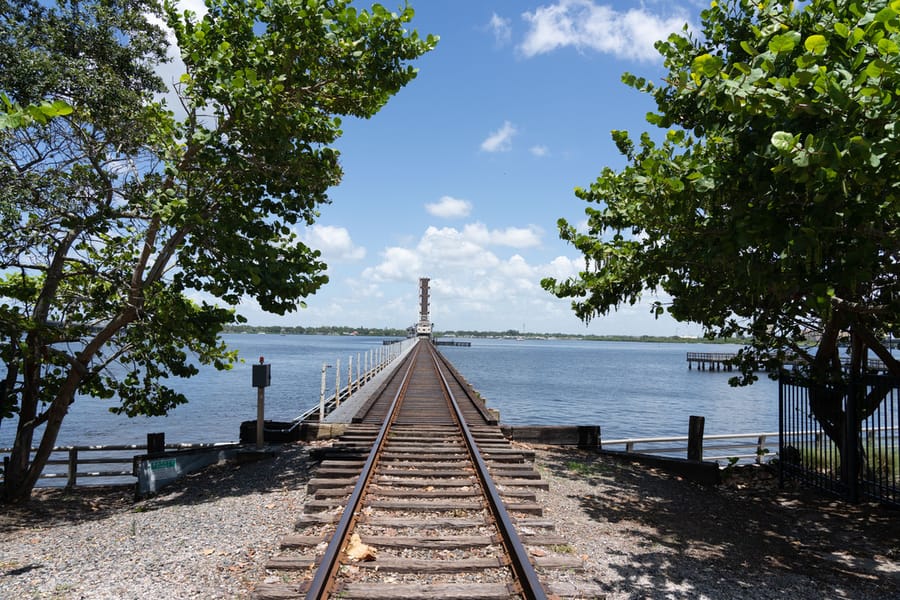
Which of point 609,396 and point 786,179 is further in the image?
point 609,396

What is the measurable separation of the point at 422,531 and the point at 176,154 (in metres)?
7.45

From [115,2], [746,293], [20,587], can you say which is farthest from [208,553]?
[115,2]

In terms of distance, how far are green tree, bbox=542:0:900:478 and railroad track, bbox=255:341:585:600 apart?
335 centimetres

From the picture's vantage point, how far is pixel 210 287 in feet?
32.3

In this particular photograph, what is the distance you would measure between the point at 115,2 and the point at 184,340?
615 centimetres

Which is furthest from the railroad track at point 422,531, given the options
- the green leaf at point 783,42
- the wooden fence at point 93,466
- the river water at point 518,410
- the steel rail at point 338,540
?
the river water at point 518,410

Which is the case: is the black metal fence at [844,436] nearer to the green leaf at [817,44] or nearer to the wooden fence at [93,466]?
the green leaf at [817,44]

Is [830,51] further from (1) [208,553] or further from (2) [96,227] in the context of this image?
(2) [96,227]

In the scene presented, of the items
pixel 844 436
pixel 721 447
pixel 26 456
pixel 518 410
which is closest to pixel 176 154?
pixel 26 456

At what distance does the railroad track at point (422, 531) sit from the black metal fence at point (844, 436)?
515 cm

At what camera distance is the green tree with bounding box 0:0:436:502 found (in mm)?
8961

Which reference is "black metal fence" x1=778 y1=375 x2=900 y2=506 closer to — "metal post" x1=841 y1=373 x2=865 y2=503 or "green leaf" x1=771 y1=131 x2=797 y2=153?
"metal post" x1=841 y1=373 x2=865 y2=503

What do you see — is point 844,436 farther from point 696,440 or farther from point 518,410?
point 518,410

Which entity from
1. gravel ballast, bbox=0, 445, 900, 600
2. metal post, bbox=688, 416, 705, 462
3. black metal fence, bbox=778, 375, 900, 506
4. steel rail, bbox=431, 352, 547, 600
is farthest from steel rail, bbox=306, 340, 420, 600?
metal post, bbox=688, 416, 705, 462
